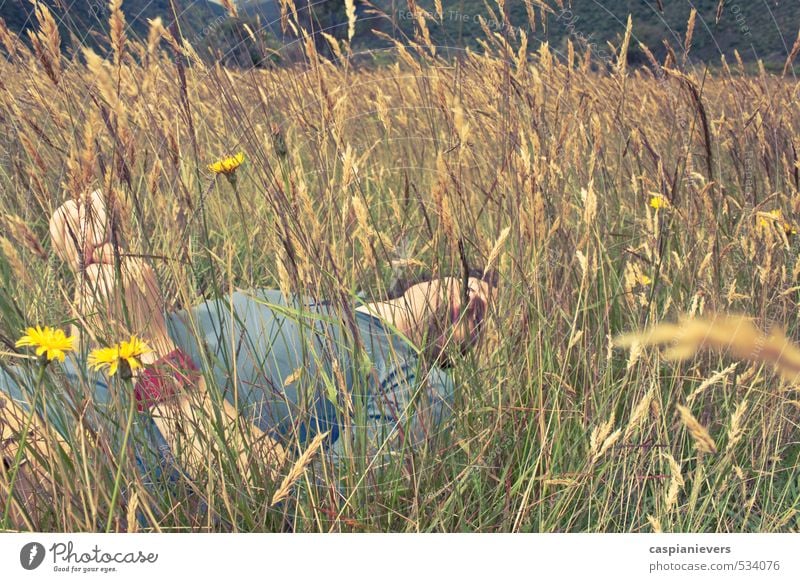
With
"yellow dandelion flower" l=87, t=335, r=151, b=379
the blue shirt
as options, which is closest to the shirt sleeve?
the blue shirt

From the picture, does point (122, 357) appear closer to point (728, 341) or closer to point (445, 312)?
point (445, 312)

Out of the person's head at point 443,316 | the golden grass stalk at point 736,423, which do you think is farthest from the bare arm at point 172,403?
Answer: the golden grass stalk at point 736,423

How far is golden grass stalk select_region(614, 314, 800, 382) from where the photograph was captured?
1.28 meters

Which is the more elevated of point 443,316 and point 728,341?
point 443,316

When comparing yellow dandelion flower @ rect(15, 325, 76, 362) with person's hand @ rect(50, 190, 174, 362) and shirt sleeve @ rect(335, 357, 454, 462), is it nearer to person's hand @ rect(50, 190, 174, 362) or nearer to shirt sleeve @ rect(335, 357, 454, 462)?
person's hand @ rect(50, 190, 174, 362)

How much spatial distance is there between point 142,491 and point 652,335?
2.71 ft

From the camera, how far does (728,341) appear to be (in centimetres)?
132
